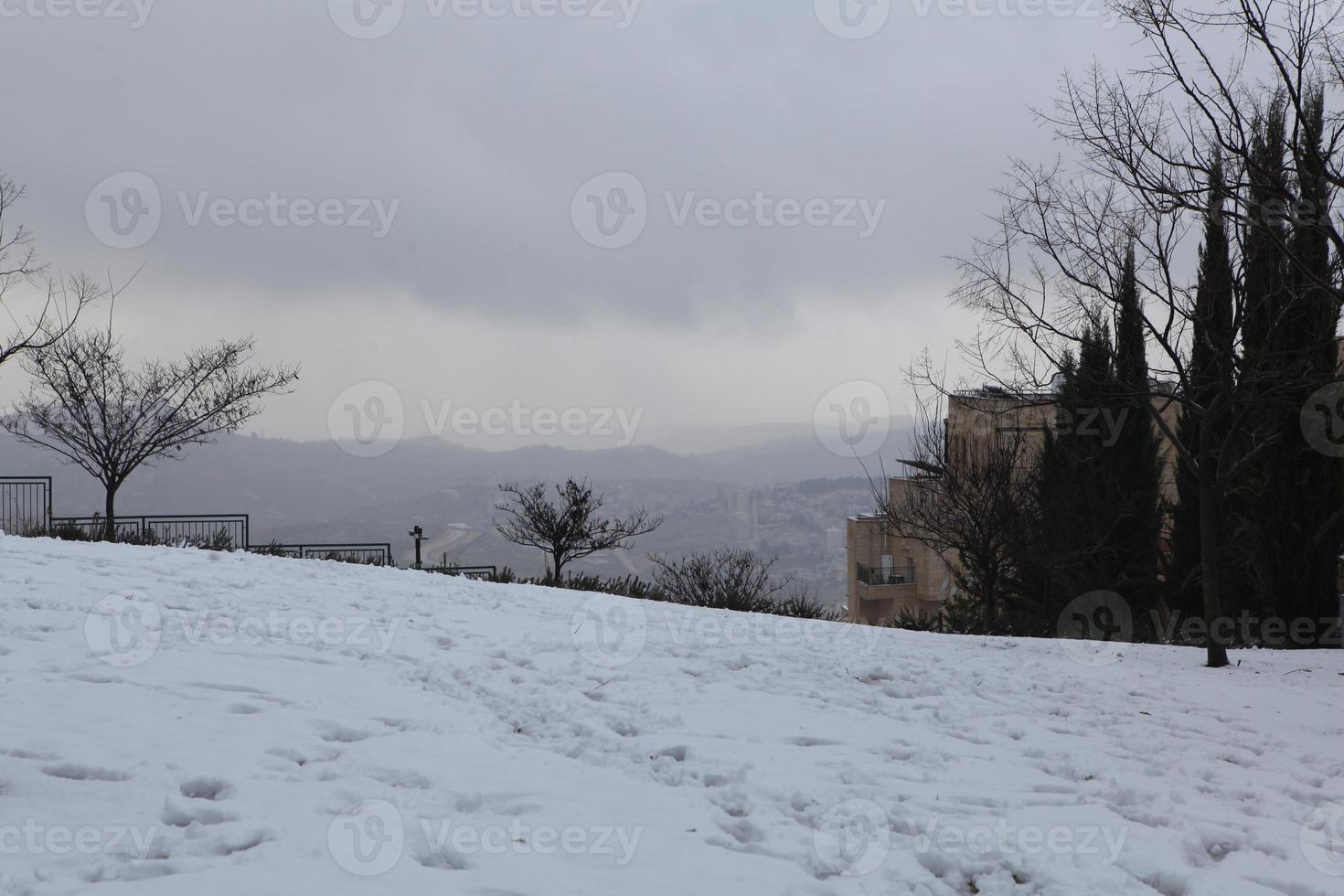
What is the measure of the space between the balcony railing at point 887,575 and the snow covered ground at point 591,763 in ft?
86.2

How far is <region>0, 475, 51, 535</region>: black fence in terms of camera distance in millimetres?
17938

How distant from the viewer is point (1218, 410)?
9.66 metres

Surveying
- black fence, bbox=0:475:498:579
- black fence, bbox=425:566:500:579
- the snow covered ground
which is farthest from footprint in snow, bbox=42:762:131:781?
black fence, bbox=425:566:500:579

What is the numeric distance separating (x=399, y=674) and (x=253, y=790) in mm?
2515

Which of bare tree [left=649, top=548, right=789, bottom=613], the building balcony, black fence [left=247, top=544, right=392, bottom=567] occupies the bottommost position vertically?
the building balcony

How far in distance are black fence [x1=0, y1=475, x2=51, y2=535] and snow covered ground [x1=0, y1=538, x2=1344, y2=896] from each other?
11.0 metres

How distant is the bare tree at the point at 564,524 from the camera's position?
2188 cm

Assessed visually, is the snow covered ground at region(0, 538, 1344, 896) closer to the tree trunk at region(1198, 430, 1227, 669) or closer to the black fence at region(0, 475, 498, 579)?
the tree trunk at region(1198, 430, 1227, 669)

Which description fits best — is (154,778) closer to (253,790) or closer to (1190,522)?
(253,790)

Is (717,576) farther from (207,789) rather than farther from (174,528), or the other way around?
(207,789)

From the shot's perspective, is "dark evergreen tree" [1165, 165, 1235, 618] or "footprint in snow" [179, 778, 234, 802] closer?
"footprint in snow" [179, 778, 234, 802]

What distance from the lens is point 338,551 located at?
1889 cm

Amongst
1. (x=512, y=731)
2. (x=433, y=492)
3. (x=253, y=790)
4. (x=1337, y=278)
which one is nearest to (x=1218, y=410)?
(x=1337, y=278)

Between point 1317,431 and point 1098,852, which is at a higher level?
point 1317,431
